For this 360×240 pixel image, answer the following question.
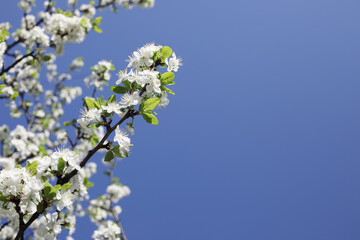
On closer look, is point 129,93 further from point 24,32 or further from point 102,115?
point 24,32

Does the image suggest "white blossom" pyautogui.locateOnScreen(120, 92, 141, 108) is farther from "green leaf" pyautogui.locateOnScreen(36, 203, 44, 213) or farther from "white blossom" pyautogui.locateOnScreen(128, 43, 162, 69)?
"green leaf" pyautogui.locateOnScreen(36, 203, 44, 213)

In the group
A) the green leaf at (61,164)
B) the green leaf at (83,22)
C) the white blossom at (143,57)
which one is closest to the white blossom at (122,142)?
the green leaf at (61,164)

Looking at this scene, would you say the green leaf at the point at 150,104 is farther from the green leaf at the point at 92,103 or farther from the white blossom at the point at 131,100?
the green leaf at the point at 92,103

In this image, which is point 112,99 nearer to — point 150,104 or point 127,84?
point 127,84

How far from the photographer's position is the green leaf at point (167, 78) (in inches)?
86.1

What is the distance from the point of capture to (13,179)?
1.86m

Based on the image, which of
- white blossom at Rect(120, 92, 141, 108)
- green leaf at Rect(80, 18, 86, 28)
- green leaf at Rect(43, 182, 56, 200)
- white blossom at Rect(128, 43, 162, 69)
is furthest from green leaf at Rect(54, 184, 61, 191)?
green leaf at Rect(80, 18, 86, 28)

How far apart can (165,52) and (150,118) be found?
24.5 inches

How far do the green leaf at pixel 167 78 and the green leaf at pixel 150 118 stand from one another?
31 cm

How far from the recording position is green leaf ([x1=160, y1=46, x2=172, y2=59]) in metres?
2.29

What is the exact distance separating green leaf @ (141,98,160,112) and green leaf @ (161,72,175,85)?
0.21 metres

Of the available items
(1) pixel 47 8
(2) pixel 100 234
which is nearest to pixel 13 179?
(2) pixel 100 234

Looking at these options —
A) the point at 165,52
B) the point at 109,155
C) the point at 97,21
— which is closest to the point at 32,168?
the point at 109,155

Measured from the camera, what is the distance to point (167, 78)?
→ 2.21 meters
